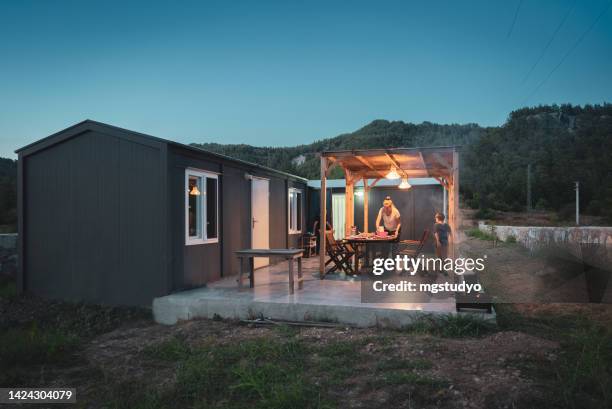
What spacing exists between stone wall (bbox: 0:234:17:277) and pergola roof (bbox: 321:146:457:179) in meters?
7.74

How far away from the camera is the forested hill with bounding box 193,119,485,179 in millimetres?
39219

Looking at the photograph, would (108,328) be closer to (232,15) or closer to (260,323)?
(260,323)

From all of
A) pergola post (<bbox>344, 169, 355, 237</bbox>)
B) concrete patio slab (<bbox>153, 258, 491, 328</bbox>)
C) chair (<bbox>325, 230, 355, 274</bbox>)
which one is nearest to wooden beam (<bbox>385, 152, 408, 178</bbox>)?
pergola post (<bbox>344, 169, 355, 237</bbox>)

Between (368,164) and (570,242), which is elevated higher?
(368,164)

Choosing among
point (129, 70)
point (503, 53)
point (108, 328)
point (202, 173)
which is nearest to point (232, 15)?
point (129, 70)

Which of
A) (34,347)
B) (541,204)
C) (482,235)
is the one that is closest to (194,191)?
(34,347)

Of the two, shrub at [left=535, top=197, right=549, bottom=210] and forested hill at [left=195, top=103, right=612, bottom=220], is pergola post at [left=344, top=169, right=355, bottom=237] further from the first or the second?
shrub at [left=535, top=197, right=549, bottom=210]

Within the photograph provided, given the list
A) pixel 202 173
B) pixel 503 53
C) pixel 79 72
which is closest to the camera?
pixel 202 173

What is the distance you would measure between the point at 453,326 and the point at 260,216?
5433 mm

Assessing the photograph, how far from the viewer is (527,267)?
9.38m

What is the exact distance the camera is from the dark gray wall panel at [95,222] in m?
6.15

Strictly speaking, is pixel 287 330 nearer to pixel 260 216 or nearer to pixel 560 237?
pixel 260 216

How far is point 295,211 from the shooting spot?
11.8 m

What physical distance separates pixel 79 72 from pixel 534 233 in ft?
48.7
